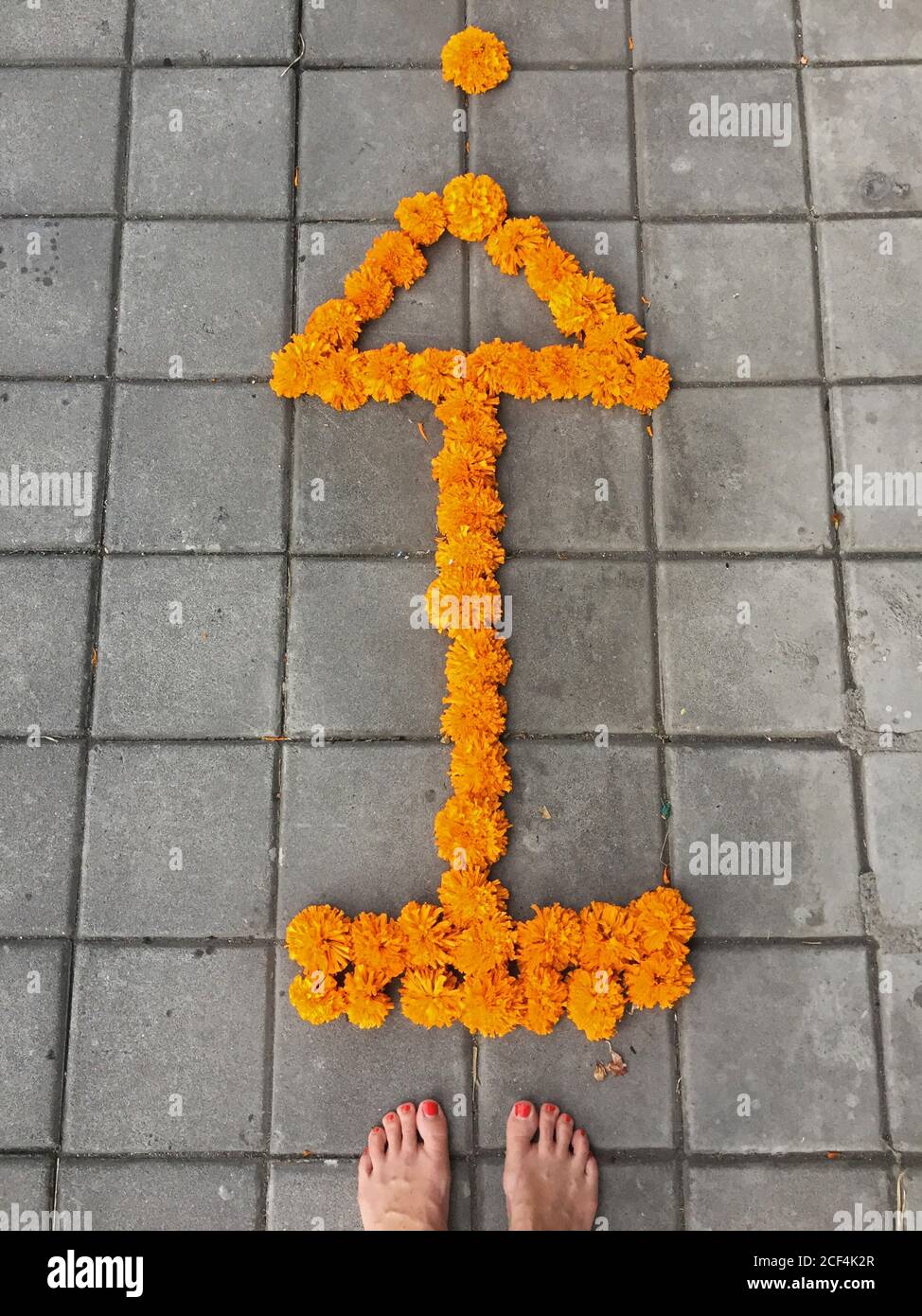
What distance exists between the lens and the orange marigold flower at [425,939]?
235 cm

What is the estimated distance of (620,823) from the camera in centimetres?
247

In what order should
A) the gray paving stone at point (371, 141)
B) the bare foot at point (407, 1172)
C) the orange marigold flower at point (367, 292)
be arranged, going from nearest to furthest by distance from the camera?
the bare foot at point (407, 1172), the orange marigold flower at point (367, 292), the gray paving stone at point (371, 141)

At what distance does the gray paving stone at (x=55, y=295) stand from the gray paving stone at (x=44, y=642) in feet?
1.91

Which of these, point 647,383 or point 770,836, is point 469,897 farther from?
point 647,383

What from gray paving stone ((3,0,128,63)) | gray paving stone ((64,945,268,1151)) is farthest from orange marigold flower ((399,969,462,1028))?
gray paving stone ((3,0,128,63))

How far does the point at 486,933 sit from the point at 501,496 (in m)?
1.17

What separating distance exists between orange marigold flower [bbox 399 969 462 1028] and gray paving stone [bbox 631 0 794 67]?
269cm

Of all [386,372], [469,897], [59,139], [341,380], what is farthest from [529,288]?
[469,897]

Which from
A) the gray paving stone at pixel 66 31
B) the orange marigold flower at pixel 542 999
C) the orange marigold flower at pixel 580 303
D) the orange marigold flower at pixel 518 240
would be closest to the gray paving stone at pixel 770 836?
the orange marigold flower at pixel 542 999

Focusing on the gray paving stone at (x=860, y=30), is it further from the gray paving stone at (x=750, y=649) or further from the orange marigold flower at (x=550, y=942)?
the orange marigold flower at (x=550, y=942)

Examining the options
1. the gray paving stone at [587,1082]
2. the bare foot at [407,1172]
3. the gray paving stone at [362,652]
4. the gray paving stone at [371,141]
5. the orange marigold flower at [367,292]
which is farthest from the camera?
the gray paving stone at [371,141]

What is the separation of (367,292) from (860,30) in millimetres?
1721

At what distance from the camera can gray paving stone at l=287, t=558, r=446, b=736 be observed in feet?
8.22

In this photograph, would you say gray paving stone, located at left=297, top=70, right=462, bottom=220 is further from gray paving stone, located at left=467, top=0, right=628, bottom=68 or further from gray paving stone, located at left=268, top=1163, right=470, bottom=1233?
Result: gray paving stone, located at left=268, top=1163, right=470, bottom=1233
